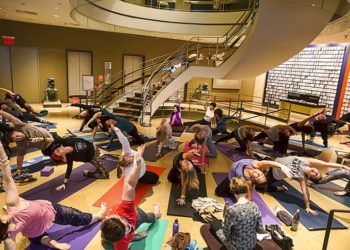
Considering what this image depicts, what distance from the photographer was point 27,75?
1242cm

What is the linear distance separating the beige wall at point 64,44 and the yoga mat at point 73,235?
Answer: 10904 millimetres

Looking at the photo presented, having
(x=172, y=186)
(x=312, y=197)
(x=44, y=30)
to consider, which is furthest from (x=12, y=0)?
(x=312, y=197)

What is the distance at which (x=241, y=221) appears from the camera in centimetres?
279

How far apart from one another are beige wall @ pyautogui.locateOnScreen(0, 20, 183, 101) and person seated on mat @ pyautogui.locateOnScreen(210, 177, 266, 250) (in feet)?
40.3

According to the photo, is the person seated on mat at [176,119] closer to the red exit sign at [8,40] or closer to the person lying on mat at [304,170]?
the person lying on mat at [304,170]

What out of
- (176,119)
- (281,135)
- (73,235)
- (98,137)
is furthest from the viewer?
(176,119)

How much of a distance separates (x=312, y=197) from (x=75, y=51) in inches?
480

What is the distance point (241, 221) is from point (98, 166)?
3.19m

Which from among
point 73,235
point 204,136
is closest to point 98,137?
point 204,136

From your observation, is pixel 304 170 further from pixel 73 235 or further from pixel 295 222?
pixel 73 235

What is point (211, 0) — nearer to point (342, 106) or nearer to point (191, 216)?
point (342, 106)

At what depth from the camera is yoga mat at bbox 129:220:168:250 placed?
3.32m

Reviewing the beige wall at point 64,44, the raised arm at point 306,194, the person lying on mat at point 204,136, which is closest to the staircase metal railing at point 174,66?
the person lying on mat at point 204,136

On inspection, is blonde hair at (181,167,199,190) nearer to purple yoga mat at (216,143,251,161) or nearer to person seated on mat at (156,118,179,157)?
person seated on mat at (156,118,179,157)
